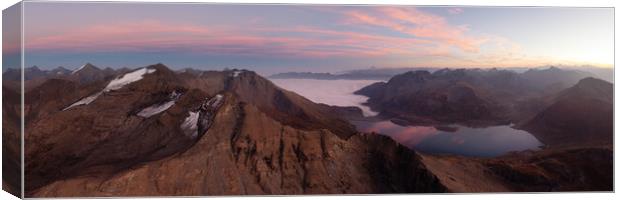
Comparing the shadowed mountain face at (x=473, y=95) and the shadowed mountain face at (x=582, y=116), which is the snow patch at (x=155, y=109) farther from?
the shadowed mountain face at (x=582, y=116)

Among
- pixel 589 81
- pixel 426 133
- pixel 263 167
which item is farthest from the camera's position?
pixel 589 81

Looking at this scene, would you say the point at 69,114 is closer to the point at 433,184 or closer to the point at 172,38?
the point at 172,38

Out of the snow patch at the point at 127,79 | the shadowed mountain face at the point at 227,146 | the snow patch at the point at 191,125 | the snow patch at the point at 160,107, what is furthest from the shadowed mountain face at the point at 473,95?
the snow patch at the point at 127,79

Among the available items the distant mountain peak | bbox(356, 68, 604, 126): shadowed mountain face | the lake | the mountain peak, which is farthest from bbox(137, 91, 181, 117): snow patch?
the mountain peak

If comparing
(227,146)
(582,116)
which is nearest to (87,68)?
(227,146)

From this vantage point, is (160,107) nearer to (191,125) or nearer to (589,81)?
(191,125)
